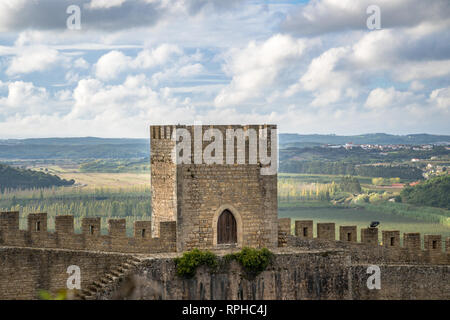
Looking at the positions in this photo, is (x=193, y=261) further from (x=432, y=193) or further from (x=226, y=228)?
(x=432, y=193)

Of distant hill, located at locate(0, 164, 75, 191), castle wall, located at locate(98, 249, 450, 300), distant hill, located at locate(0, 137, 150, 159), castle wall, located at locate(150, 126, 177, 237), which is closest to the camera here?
castle wall, located at locate(98, 249, 450, 300)

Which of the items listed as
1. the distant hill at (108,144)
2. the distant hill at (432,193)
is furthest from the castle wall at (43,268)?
the distant hill at (108,144)

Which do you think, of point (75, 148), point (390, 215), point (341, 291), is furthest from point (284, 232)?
point (75, 148)

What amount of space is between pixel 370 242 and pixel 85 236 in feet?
29.1

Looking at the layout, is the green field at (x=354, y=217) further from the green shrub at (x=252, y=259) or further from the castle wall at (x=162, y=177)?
the green shrub at (x=252, y=259)

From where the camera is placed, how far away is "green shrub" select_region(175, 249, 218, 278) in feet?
74.7

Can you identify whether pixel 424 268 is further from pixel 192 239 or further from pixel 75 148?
pixel 75 148

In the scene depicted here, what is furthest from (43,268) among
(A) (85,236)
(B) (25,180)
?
(B) (25,180)

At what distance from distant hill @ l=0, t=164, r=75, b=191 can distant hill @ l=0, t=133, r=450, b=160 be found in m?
18.5

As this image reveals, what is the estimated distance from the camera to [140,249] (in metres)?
23.9

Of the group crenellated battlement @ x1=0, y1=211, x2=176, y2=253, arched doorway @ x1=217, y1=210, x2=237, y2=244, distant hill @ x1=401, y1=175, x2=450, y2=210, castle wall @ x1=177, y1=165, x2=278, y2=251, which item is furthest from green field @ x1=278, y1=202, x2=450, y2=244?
crenellated battlement @ x1=0, y1=211, x2=176, y2=253

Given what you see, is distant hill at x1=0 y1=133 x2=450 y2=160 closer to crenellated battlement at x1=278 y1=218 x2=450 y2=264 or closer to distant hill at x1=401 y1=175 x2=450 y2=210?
distant hill at x1=401 y1=175 x2=450 y2=210

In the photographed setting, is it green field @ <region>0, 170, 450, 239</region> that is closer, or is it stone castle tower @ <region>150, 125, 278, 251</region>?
stone castle tower @ <region>150, 125, 278, 251</region>

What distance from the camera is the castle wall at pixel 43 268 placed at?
2211 cm
